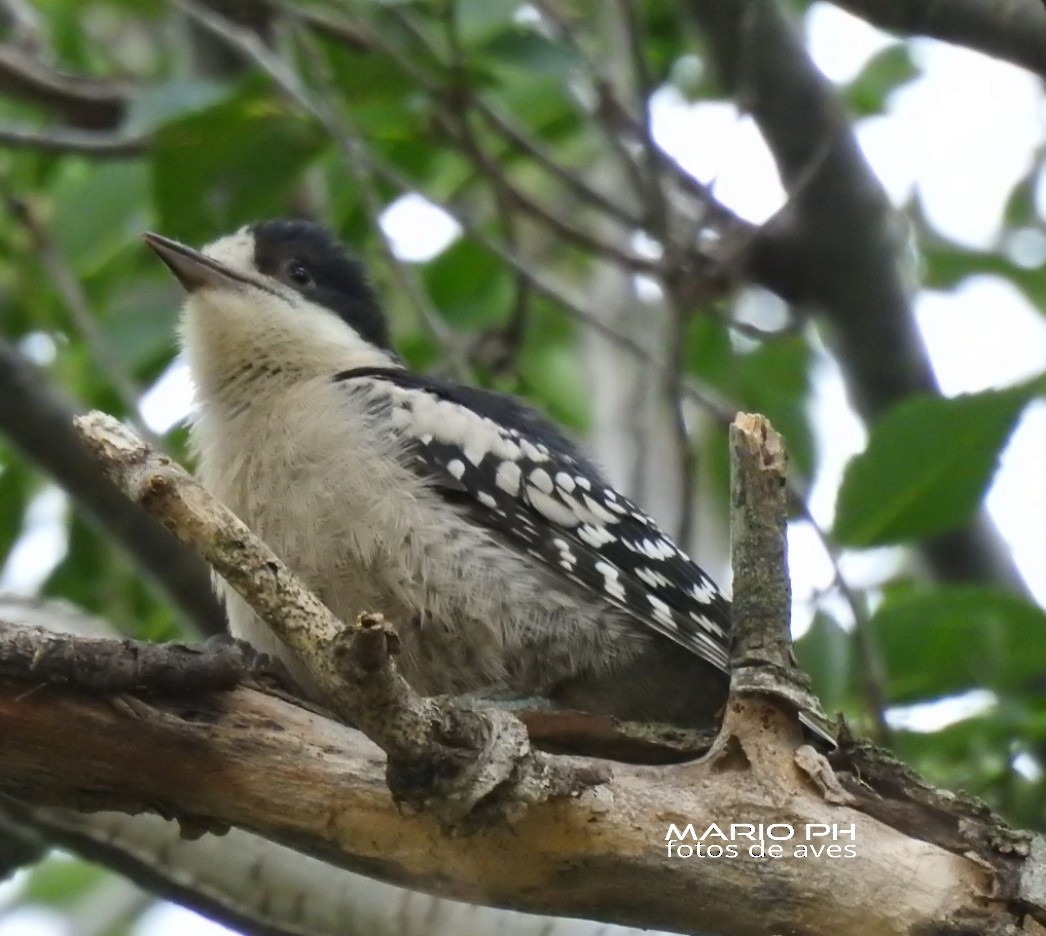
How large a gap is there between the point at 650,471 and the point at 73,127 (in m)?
2.45

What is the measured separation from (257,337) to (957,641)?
6.26 ft

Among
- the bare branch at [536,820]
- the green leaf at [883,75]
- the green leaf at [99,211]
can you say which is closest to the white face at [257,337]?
the green leaf at [99,211]

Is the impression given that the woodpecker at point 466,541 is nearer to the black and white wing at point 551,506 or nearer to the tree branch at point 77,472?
the black and white wing at point 551,506

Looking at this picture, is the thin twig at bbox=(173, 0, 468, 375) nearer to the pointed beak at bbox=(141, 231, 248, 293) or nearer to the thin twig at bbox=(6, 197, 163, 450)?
the pointed beak at bbox=(141, 231, 248, 293)

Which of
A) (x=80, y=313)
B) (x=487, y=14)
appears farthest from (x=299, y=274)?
(x=487, y=14)

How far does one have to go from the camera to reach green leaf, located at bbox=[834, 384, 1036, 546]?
384cm

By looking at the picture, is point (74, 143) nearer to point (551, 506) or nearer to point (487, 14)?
point (487, 14)

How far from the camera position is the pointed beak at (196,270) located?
4047 millimetres

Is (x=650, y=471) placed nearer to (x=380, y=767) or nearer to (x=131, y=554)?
(x=131, y=554)

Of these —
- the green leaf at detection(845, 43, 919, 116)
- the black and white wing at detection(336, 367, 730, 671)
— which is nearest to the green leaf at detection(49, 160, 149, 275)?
the black and white wing at detection(336, 367, 730, 671)

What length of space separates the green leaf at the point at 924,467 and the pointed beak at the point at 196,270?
1683mm

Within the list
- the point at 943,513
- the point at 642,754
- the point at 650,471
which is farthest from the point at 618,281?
the point at 642,754

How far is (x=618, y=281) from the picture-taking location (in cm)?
680

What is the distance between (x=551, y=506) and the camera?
11.5ft
